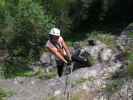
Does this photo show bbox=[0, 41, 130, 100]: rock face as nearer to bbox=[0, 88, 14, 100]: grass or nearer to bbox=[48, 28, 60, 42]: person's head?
bbox=[0, 88, 14, 100]: grass

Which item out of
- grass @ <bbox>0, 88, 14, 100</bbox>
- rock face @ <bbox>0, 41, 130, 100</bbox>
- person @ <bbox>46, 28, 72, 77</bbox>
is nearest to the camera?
rock face @ <bbox>0, 41, 130, 100</bbox>

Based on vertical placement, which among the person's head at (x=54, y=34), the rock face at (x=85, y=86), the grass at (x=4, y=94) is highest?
the person's head at (x=54, y=34)

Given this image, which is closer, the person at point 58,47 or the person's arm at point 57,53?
the person's arm at point 57,53

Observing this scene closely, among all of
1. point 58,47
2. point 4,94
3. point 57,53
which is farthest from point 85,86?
point 58,47

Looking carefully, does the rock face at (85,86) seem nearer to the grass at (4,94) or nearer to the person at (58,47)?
the grass at (4,94)

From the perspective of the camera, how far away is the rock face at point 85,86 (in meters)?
8.65

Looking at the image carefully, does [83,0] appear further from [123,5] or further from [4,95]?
[4,95]

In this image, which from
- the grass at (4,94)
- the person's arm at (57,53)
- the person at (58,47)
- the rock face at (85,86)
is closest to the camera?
the rock face at (85,86)

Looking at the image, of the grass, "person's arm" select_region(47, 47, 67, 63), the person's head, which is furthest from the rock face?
the person's head

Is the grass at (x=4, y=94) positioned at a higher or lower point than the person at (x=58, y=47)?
lower

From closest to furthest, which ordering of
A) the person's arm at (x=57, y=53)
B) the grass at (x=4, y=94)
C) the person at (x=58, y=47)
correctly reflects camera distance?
the grass at (x=4, y=94), the person's arm at (x=57, y=53), the person at (x=58, y=47)

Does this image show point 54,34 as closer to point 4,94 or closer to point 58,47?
point 58,47

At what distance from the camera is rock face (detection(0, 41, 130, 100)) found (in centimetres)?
865

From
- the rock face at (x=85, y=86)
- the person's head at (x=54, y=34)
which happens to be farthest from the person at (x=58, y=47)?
the rock face at (x=85, y=86)
